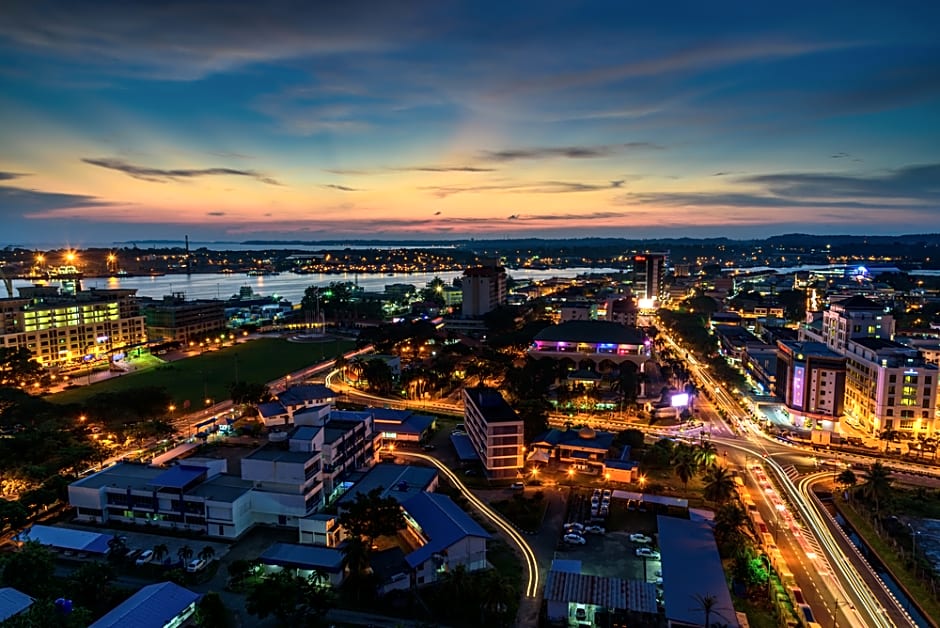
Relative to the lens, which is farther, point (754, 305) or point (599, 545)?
point (754, 305)

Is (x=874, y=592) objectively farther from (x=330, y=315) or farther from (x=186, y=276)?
(x=186, y=276)

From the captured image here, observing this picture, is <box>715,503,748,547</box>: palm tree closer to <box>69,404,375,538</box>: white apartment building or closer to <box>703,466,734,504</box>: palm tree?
<box>703,466,734,504</box>: palm tree

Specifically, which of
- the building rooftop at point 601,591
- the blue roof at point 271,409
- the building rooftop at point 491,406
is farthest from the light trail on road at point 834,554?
the blue roof at point 271,409

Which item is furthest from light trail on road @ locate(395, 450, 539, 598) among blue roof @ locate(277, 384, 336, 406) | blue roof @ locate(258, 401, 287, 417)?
Answer: blue roof @ locate(258, 401, 287, 417)

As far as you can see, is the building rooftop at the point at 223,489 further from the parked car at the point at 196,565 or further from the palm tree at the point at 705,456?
the palm tree at the point at 705,456

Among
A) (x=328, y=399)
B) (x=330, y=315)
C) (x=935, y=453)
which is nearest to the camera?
(x=935, y=453)

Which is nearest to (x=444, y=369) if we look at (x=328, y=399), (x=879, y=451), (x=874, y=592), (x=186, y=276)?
(x=328, y=399)
